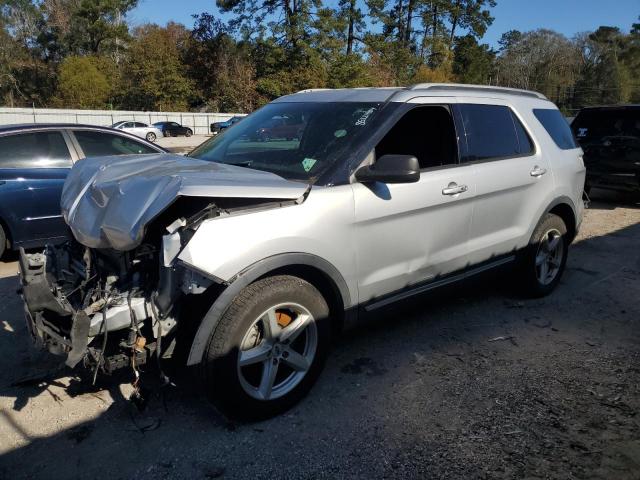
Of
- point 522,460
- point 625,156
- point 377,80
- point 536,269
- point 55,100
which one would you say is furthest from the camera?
point 55,100

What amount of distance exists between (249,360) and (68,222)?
1.41 metres

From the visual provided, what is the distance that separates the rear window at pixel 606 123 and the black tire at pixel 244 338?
7.92 metres

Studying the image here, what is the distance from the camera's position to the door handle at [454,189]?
3670 millimetres

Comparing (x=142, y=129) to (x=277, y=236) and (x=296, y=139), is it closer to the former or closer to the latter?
(x=296, y=139)

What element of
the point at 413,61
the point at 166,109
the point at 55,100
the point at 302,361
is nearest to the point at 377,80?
the point at 413,61

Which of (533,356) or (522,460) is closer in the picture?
(522,460)

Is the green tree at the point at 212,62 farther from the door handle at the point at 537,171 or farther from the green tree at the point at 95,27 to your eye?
the door handle at the point at 537,171

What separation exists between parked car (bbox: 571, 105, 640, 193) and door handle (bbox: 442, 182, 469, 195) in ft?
23.3

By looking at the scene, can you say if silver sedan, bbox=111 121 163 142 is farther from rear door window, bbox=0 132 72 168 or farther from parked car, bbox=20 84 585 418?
parked car, bbox=20 84 585 418

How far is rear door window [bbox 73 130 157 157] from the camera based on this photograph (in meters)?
6.07

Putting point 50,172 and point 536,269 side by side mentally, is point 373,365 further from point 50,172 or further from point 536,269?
point 50,172

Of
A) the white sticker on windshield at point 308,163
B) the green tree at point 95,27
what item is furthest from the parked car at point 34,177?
the green tree at point 95,27

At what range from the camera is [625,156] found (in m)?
9.28

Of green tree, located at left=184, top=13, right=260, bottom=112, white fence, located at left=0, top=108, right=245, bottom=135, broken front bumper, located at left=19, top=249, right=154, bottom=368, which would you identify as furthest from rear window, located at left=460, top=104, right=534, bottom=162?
green tree, located at left=184, top=13, right=260, bottom=112
